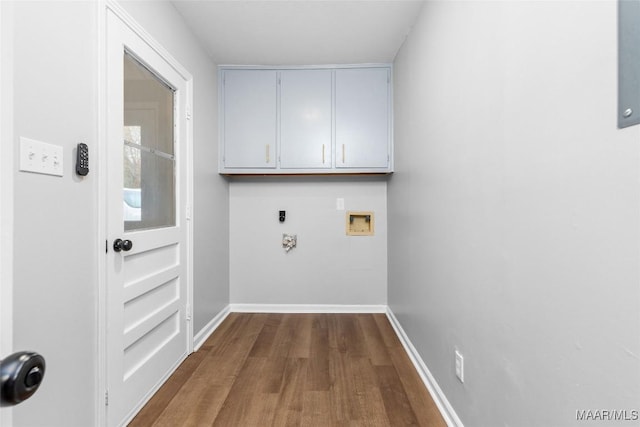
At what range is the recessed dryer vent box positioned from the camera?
3.12 meters

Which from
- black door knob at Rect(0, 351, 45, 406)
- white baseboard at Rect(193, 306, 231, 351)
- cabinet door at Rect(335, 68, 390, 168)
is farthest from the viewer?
cabinet door at Rect(335, 68, 390, 168)

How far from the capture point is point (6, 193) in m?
0.59

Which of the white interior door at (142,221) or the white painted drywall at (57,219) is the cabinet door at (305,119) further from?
the white painted drywall at (57,219)

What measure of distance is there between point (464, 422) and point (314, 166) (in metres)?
2.20

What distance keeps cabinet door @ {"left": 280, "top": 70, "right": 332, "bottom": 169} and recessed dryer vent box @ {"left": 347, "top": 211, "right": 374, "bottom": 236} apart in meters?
0.62

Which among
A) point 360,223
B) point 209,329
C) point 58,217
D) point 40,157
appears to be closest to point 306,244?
point 360,223

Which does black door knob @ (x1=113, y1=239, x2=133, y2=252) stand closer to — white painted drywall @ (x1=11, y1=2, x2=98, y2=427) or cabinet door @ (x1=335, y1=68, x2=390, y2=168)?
white painted drywall @ (x1=11, y1=2, x2=98, y2=427)

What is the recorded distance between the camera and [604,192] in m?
0.71

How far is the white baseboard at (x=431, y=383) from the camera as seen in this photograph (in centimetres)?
149

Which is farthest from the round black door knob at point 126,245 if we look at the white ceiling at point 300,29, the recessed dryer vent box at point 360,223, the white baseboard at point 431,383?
the recessed dryer vent box at point 360,223

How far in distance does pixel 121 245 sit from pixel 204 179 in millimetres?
1156

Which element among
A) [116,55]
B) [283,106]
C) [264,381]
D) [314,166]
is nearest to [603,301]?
[264,381]

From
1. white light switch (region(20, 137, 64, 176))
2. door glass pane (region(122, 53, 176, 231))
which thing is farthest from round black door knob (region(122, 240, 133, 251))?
white light switch (region(20, 137, 64, 176))

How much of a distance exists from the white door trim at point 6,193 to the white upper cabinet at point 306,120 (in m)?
2.28
